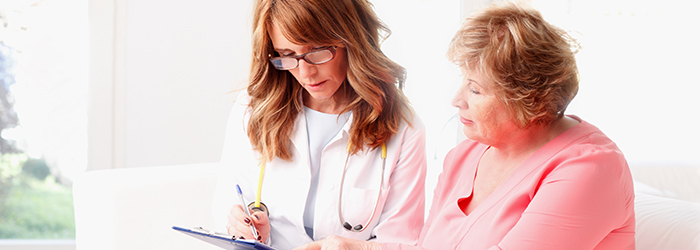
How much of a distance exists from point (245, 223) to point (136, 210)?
2.28 ft

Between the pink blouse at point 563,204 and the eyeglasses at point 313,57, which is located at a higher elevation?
the eyeglasses at point 313,57

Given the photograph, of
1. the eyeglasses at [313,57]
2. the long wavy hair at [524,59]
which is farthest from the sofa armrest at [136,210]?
the long wavy hair at [524,59]


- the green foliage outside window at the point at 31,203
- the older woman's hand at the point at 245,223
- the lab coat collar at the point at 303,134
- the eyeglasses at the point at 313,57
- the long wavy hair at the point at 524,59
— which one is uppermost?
the long wavy hair at the point at 524,59

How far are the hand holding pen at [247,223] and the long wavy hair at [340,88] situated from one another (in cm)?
20

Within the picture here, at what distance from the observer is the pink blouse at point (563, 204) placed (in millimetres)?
965

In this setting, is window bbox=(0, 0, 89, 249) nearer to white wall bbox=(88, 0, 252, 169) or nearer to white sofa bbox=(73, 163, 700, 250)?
white wall bbox=(88, 0, 252, 169)

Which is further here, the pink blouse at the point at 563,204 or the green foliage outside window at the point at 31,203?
the green foliage outside window at the point at 31,203

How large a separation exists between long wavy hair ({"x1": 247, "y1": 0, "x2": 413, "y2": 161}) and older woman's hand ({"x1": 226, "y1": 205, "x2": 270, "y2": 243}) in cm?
20

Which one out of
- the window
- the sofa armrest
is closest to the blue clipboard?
the sofa armrest

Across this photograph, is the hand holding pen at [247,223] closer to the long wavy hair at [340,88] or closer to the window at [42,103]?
the long wavy hair at [340,88]

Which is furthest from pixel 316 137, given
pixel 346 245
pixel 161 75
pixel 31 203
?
pixel 31 203

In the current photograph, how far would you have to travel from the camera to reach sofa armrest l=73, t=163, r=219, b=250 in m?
1.98

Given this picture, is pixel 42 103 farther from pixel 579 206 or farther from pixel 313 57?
pixel 579 206

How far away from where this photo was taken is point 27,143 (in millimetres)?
3344
